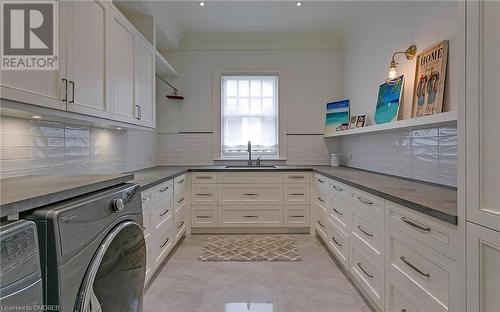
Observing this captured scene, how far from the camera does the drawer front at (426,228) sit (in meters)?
1.17

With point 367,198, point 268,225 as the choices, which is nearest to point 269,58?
point 268,225

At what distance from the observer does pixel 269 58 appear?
427 centimetres

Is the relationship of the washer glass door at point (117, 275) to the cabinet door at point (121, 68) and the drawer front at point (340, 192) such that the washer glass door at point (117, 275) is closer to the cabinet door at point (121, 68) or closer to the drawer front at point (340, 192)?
the cabinet door at point (121, 68)

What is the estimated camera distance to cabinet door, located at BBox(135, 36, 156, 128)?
8.68 ft

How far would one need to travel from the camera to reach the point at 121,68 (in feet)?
7.61

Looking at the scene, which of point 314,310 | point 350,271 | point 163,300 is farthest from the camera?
point 350,271

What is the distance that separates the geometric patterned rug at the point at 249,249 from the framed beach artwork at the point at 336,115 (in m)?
1.69

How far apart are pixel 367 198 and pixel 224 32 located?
3.20m

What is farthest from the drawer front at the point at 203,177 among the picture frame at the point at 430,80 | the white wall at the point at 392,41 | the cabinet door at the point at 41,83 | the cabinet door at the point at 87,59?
the picture frame at the point at 430,80

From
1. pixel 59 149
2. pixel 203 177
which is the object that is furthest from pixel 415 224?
pixel 203 177

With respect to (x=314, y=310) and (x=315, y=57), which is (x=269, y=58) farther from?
(x=314, y=310)

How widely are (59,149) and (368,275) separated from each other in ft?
7.58

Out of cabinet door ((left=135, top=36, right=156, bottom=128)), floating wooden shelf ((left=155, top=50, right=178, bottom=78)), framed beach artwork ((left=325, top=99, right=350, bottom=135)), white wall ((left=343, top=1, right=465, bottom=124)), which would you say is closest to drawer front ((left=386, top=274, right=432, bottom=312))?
white wall ((left=343, top=1, right=465, bottom=124))

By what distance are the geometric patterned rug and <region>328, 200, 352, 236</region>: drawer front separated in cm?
56
